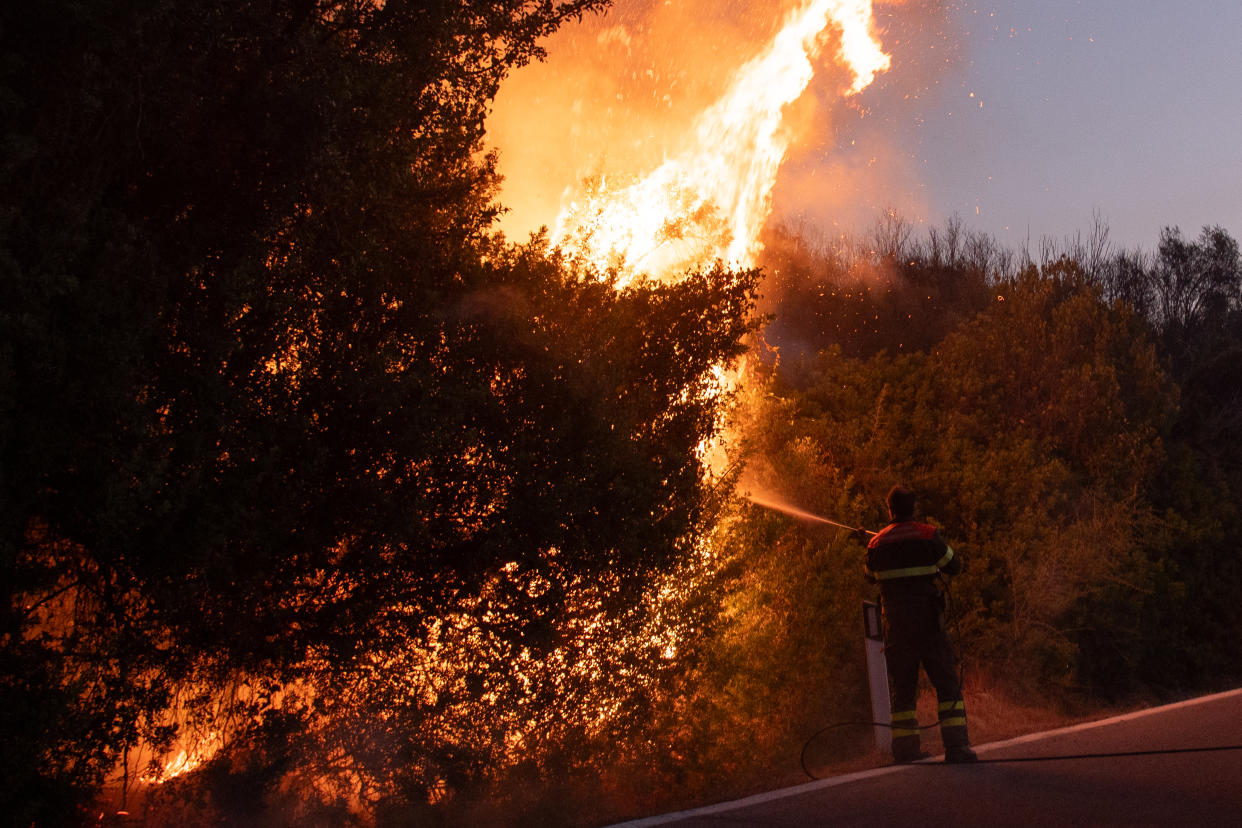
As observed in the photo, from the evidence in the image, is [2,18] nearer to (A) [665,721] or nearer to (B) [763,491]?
(A) [665,721]

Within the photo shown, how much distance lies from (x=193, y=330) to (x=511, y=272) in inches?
99.0

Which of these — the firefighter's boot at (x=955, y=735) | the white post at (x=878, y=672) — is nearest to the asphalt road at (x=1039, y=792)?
the firefighter's boot at (x=955, y=735)

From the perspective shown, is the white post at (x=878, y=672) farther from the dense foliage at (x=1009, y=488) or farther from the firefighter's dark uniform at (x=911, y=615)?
the dense foliage at (x=1009, y=488)

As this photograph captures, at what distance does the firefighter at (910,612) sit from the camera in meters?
8.08

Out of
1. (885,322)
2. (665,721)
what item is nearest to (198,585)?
(665,721)

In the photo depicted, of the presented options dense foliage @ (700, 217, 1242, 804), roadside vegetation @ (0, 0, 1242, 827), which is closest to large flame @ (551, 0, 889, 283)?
roadside vegetation @ (0, 0, 1242, 827)

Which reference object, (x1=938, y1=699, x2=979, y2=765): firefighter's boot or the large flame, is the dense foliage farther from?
(x1=938, y1=699, x2=979, y2=765): firefighter's boot

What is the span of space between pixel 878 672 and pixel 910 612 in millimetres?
1328

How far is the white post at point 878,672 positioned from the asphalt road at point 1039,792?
118 centimetres

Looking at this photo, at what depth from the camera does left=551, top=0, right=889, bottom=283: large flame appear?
11.3 metres

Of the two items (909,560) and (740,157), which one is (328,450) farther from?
(740,157)

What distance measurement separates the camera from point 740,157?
13391 millimetres

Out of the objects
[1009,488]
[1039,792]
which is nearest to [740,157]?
[1039,792]

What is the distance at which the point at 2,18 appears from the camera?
19.0 ft
